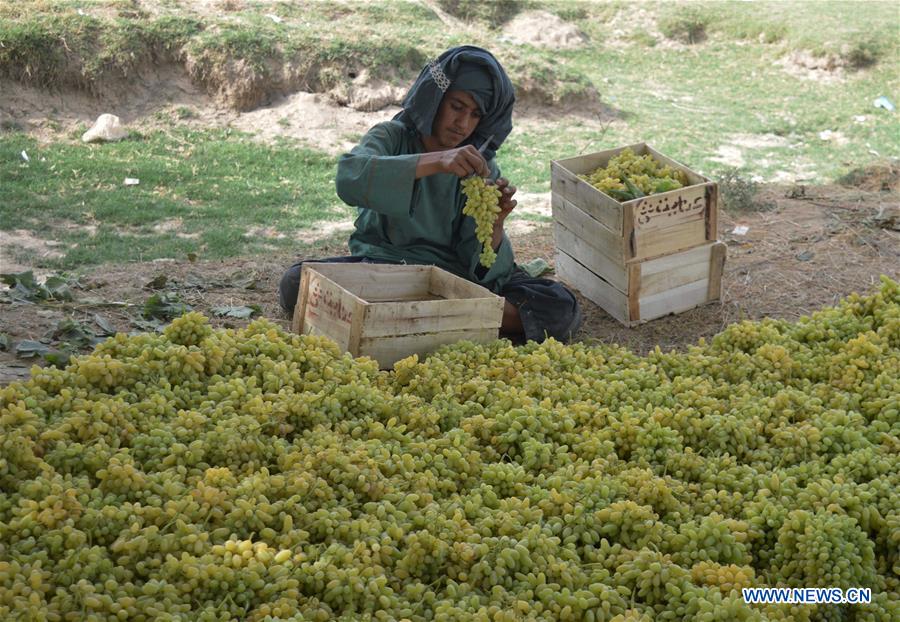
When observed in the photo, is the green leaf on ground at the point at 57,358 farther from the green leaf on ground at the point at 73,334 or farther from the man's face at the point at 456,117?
the man's face at the point at 456,117

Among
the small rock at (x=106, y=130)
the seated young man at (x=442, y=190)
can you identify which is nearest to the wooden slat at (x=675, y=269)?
the seated young man at (x=442, y=190)

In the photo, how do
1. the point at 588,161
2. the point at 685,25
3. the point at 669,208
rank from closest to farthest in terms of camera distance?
the point at 669,208 < the point at 588,161 < the point at 685,25

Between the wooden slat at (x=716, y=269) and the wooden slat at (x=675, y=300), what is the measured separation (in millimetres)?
38

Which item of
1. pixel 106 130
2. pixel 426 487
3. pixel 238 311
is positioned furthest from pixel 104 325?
pixel 106 130

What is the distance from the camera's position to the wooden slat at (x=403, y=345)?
3854 millimetres

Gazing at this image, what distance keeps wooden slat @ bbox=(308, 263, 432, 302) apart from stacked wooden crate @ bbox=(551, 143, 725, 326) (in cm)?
122

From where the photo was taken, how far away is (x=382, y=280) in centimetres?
444

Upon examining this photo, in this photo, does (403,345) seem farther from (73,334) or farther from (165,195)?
(165,195)

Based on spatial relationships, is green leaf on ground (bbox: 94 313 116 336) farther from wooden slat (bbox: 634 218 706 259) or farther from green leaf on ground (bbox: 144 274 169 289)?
wooden slat (bbox: 634 218 706 259)

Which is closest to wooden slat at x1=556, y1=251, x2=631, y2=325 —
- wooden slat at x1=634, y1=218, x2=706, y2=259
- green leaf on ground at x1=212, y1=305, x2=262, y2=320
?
wooden slat at x1=634, y1=218, x2=706, y2=259

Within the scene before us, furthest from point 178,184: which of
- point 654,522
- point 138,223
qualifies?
point 654,522

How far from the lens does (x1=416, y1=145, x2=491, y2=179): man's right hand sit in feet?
13.6

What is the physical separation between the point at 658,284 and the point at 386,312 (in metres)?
2.05

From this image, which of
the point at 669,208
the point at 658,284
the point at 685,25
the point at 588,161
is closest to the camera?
the point at 669,208
